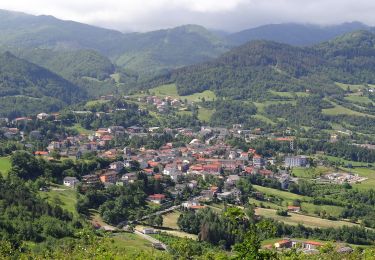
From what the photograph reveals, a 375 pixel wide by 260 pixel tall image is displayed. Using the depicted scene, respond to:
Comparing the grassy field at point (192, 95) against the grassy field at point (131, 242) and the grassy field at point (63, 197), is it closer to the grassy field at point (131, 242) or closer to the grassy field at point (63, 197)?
the grassy field at point (63, 197)

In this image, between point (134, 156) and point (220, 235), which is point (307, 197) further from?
point (134, 156)

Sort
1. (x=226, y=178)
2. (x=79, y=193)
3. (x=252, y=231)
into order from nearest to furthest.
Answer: (x=252, y=231), (x=79, y=193), (x=226, y=178)

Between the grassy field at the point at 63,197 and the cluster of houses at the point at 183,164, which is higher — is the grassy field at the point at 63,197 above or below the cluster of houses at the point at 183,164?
above

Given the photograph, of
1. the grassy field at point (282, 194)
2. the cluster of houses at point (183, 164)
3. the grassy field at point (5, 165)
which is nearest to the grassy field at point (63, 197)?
the cluster of houses at point (183, 164)

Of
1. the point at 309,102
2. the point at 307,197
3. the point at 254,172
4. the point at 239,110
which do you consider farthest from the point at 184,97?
the point at 307,197

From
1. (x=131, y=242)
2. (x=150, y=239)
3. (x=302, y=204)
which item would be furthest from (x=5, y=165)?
(x=302, y=204)

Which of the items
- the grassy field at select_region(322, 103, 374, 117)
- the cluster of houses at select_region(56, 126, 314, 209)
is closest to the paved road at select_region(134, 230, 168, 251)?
the cluster of houses at select_region(56, 126, 314, 209)

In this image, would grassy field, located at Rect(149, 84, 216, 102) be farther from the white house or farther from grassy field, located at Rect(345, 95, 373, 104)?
the white house
